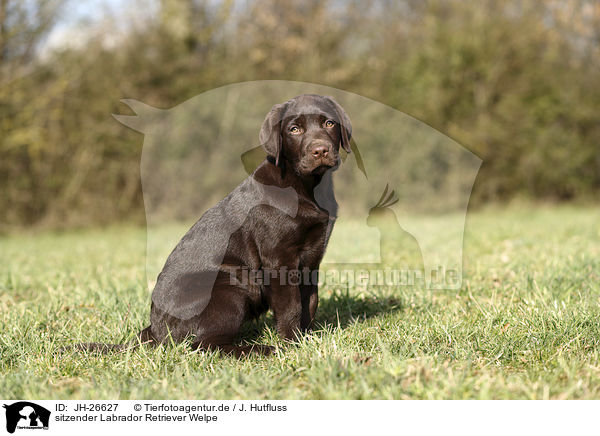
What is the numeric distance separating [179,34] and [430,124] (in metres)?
7.30

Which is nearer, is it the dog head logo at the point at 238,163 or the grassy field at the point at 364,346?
the grassy field at the point at 364,346

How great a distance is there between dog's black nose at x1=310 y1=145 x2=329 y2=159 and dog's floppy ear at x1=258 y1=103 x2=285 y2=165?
0.24 metres

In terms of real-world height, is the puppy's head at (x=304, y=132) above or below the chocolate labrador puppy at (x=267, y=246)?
above

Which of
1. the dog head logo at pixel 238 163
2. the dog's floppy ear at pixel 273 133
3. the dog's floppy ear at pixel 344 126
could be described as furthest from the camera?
the dog head logo at pixel 238 163

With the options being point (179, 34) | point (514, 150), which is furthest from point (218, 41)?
point (514, 150)

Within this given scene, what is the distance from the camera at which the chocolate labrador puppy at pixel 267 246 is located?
9.73 ft

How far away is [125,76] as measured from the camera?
12.9 m

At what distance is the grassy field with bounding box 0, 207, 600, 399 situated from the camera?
7.59 feet

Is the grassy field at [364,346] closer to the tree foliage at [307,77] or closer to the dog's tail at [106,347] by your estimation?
the dog's tail at [106,347]
